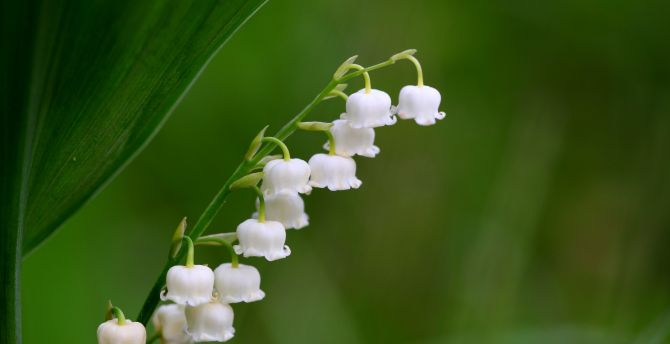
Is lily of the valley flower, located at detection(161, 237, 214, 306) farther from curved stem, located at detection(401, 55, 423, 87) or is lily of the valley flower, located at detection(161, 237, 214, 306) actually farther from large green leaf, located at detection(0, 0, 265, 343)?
curved stem, located at detection(401, 55, 423, 87)

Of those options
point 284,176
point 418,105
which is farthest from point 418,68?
point 284,176

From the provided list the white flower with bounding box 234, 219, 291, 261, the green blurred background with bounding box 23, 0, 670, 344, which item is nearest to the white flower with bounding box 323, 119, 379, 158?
the white flower with bounding box 234, 219, 291, 261

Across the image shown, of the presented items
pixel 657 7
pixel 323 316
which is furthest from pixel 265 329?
pixel 657 7

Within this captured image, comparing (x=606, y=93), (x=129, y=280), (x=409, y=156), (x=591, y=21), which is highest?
(x=591, y=21)

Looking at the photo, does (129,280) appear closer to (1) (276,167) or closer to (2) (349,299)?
(2) (349,299)

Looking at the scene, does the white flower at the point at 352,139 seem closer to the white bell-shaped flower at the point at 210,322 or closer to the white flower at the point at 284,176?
the white flower at the point at 284,176

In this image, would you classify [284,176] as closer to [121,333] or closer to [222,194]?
[222,194]
